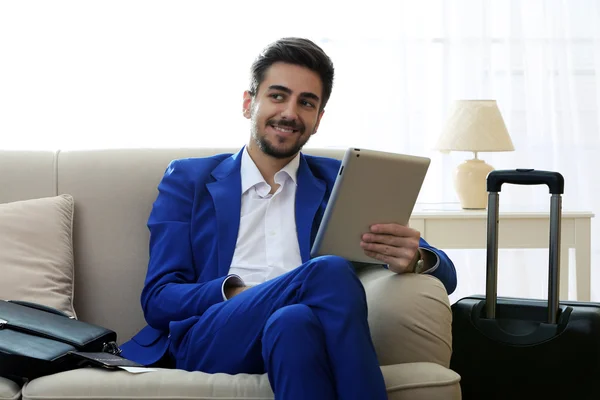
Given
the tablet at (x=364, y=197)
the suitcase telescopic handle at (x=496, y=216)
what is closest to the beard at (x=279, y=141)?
the tablet at (x=364, y=197)

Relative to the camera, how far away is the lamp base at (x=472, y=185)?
3.15m

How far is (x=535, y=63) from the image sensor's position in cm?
370

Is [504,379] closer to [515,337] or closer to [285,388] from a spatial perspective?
[515,337]

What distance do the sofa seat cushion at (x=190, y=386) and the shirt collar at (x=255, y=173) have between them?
0.64 metres

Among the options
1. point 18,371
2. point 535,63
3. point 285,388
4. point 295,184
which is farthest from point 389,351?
point 535,63

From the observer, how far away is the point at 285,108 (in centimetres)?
212

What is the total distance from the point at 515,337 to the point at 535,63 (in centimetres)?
197

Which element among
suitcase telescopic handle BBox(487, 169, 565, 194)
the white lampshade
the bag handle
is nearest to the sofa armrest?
suitcase telescopic handle BBox(487, 169, 565, 194)

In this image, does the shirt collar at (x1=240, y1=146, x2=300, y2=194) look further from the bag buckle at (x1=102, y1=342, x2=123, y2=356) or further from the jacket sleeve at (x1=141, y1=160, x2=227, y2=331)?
the bag buckle at (x1=102, y1=342, x2=123, y2=356)

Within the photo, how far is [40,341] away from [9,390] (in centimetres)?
11

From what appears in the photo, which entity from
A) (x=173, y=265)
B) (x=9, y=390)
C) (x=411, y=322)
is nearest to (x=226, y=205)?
(x=173, y=265)

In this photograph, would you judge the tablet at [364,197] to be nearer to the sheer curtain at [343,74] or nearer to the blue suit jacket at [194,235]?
the blue suit jacket at [194,235]

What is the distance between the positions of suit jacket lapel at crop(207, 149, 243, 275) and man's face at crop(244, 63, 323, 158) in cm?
10

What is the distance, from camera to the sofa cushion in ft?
6.65
